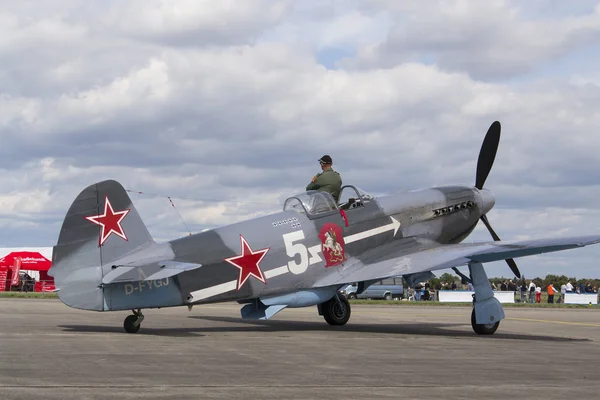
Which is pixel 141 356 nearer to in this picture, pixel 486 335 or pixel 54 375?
pixel 54 375

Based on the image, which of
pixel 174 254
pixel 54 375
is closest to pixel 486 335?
pixel 174 254

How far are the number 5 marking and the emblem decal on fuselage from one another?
0.49m

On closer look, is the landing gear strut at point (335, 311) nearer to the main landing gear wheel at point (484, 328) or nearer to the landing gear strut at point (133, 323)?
the main landing gear wheel at point (484, 328)

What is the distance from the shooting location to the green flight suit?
17078 millimetres

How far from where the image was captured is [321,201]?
16188 mm

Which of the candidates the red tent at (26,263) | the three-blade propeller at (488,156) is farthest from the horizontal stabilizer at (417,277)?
the red tent at (26,263)

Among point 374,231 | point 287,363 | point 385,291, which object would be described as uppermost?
point 374,231

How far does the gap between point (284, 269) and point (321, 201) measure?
1752mm

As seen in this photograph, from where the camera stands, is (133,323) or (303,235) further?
(303,235)

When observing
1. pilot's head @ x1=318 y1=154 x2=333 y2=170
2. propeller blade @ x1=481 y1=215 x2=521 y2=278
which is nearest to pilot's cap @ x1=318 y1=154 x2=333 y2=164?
pilot's head @ x1=318 y1=154 x2=333 y2=170

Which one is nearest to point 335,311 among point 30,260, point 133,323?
point 133,323

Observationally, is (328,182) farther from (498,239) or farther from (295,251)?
(498,239)

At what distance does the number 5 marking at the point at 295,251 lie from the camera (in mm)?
15288

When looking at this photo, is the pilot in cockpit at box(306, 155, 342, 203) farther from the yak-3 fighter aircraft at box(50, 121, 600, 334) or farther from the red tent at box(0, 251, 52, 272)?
the red tent at box(0, 251, 52, 272)
